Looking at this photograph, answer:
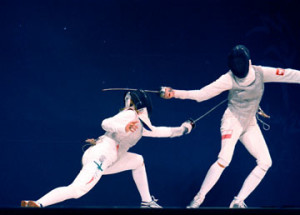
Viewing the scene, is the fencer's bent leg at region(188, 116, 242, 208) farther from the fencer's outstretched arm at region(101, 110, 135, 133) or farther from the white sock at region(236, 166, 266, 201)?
the fencer's outstretched arm at region(101, 110, 135, 133)

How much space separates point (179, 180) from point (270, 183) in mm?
890

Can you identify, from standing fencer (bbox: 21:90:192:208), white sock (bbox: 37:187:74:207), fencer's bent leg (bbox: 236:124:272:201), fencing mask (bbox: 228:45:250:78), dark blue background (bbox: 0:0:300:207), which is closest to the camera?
white sock (bbox: 37:187:74:207)

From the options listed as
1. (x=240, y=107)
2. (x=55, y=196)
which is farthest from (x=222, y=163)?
(x=55, y=196)

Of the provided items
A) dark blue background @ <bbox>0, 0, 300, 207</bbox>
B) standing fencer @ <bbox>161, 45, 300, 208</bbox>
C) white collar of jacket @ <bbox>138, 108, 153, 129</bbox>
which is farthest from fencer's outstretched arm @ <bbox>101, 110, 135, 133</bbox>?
dark blue background @ <bbox>0, 0, 300, 207</bbox>

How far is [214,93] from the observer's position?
352 cm

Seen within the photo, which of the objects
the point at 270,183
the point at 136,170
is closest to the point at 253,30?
the point at 270,183

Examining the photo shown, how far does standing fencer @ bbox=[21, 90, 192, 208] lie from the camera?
311 centimetres

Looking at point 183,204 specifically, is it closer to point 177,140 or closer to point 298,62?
point 177,140

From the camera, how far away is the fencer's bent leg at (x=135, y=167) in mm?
3469

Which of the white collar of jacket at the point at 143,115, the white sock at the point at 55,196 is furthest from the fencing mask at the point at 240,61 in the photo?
the white sock at the point at 55,196

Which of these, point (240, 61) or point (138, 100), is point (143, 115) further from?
point (240, 61)

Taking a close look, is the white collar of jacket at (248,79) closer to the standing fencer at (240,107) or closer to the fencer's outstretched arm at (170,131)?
the standing fencer at (240,107)

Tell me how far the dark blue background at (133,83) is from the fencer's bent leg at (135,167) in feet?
1.28

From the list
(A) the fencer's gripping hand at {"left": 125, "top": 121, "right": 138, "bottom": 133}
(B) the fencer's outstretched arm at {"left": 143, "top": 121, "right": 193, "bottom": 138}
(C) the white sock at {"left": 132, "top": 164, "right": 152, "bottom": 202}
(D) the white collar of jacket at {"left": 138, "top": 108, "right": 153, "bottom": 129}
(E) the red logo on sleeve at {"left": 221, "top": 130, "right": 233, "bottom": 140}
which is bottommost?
(C) the white sock at {"left": 132, "top": 164, "right": 152, "bottom": 202}
